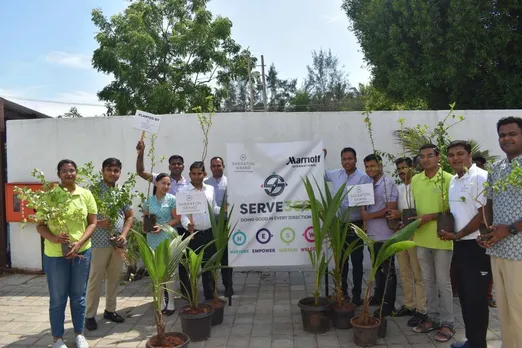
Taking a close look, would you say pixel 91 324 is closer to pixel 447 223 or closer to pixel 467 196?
pixel 447 223

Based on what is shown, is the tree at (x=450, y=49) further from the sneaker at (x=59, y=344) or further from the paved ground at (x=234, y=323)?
the sneaker at (x=59, y=344)

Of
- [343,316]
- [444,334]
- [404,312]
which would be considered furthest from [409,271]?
[343,316]

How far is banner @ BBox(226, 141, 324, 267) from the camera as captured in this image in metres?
4.38

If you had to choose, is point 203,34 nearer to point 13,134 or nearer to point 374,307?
point 13,134

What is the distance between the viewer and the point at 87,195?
363 centimetres

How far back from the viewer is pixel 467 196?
3.19m

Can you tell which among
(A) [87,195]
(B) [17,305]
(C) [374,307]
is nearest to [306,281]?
(C) [374,307]

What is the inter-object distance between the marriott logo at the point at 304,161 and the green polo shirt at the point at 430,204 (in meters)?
1.07

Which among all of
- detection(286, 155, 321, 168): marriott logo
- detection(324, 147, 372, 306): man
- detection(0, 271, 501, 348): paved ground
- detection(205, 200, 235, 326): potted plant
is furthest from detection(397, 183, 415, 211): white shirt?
detection(205, 200, 235, 326): potted plant

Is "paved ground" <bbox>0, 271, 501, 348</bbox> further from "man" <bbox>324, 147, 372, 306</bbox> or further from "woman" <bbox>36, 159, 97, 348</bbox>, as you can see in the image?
"man" <bbox>324, 147, 372, 306</bbox>

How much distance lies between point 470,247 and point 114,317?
3405 mm

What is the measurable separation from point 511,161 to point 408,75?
6.78 metres

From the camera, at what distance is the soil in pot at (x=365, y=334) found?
3425 mm

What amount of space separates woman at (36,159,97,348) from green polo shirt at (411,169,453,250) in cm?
289
